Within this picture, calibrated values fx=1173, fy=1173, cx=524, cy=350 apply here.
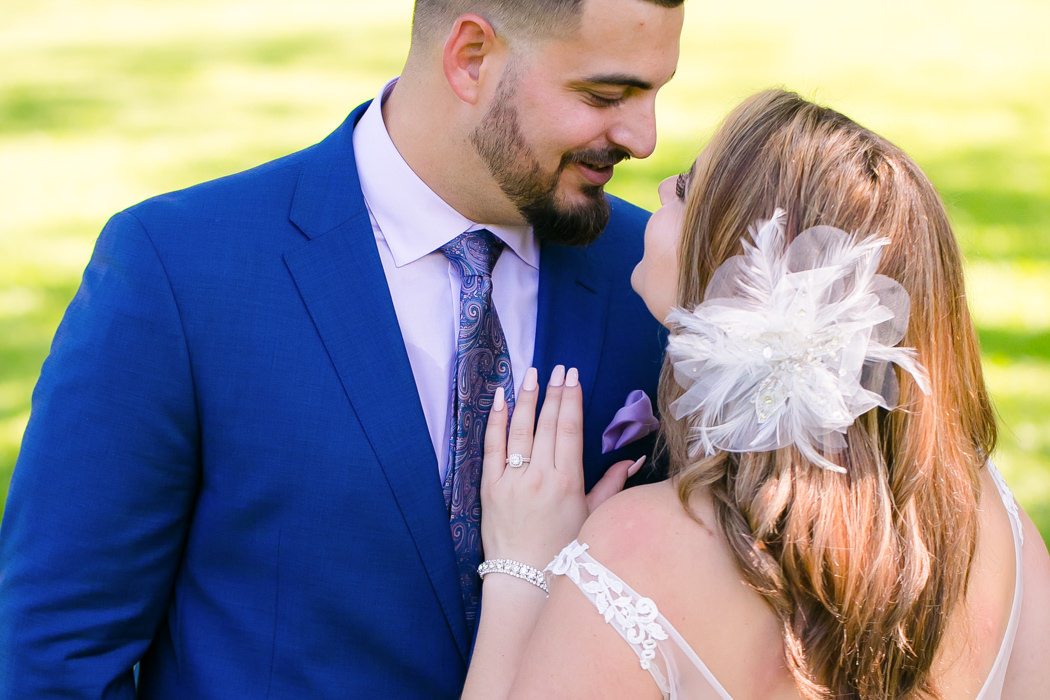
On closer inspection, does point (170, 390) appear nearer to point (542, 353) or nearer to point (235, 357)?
point (235, 357)

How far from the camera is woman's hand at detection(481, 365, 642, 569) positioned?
8.48ft

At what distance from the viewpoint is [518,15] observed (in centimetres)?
282

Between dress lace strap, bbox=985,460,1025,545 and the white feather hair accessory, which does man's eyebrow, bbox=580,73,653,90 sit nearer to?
the white feather hair accessory

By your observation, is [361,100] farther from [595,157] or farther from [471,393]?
[471,393]

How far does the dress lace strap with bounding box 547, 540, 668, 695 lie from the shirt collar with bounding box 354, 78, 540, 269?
94 centimetres

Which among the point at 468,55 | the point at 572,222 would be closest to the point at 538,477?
the point at 572,222

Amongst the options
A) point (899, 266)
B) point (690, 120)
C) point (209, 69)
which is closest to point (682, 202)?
point (899, 266)

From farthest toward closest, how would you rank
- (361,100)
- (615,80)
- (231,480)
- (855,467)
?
1. (361,100)
2. (615,80)
3. (231,480)
4. (855,467)

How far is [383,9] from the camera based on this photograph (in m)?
20.0

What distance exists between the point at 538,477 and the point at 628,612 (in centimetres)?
55

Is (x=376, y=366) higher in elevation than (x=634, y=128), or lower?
lower

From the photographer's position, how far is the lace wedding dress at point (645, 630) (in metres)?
2.16

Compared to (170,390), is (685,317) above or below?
above

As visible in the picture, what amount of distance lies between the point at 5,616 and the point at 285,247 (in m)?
0.99
